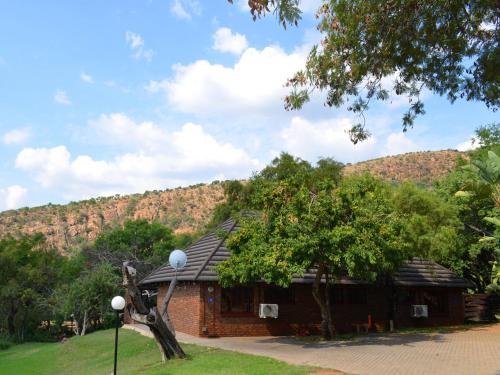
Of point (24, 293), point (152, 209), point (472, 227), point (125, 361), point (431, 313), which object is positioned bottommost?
point (125, 361)

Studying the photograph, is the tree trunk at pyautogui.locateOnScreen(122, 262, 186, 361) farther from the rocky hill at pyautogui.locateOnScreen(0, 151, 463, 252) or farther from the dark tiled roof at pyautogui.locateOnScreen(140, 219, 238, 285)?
the rocky hill at pyautogui.locateOnScreen(0, 151, 463, 252)

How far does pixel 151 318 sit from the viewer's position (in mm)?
14531

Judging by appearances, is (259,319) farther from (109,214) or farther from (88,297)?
(109,214)

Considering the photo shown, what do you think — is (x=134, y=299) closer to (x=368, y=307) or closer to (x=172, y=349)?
(x=172, y=349)

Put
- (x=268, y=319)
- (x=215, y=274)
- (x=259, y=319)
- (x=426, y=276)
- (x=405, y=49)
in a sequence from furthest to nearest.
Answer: (x=426, y=276)
(x=268, y=319)
(x=259, y=319)
(x=215, y=274)
(x=405, y=49)

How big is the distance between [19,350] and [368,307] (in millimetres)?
20265

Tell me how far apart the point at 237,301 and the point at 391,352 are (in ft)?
25.0

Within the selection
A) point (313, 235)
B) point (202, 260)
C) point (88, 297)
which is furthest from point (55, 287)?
point (313, 235)

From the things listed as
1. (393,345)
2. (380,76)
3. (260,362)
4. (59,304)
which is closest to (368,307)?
(393,345)

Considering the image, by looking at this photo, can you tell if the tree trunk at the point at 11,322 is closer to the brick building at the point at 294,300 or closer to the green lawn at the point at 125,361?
the green lawn at the point at 125,361

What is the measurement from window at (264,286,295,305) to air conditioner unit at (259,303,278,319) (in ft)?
2.70

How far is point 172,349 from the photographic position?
15195 millimetres

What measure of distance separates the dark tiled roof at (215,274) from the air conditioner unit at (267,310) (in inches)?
57.9

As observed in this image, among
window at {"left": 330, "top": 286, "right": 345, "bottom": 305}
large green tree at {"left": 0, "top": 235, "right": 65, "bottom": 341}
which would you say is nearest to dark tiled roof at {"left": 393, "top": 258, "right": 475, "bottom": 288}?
window at {"left": 330, "top": 286, "right": 345, "bottom": 305}
